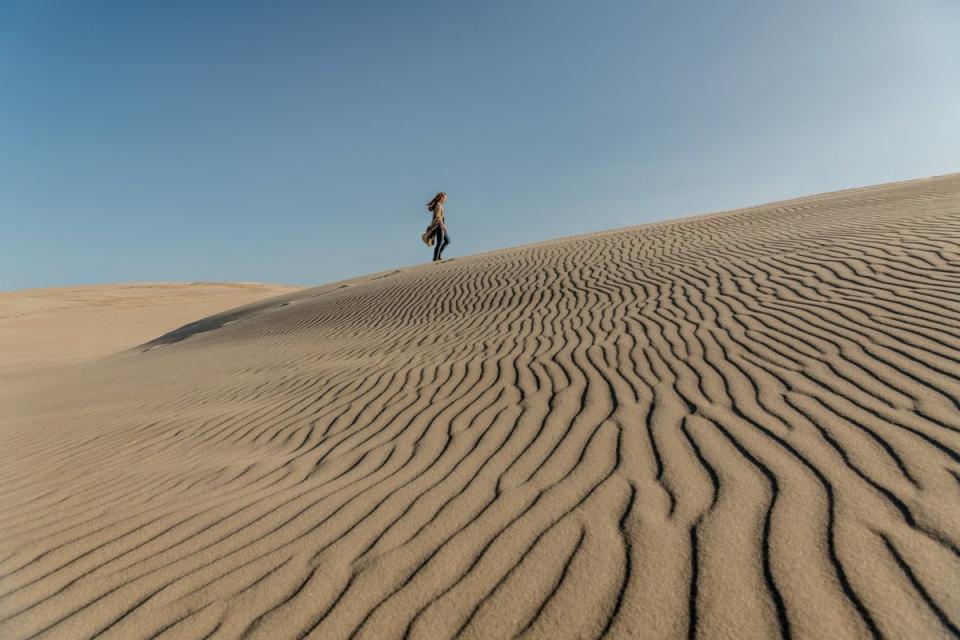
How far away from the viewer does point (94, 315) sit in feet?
84.0

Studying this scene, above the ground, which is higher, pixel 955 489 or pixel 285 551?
pixel 285 551

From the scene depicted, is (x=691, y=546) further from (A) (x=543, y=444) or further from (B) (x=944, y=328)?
(B) (x=944, y=328)

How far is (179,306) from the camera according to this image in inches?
1169

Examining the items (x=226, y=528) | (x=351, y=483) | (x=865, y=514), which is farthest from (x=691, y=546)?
(x=226, y=528)

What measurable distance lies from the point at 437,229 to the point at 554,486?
14937 mm

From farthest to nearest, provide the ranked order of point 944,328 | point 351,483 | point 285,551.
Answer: point 944,328, point 351,483, point 285,551

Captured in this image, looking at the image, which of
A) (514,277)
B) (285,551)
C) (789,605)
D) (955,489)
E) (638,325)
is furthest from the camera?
(514,277)

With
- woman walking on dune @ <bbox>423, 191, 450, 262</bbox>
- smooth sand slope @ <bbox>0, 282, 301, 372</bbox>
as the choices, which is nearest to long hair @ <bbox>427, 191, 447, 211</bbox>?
woman walking on dune @ <bbox>423, 191, 450, 262</bbox>

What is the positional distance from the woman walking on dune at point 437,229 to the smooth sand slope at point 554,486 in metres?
9.86

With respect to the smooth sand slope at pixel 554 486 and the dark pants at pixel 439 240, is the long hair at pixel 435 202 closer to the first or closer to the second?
the dark pants at pixel 439 240

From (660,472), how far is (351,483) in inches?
63.6

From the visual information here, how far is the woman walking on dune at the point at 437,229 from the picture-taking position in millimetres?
16552

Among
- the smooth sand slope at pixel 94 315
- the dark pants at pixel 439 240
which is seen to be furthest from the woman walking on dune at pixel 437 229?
the smooth sand slope at pixel 94 315

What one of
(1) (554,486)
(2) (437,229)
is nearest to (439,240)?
(2) (437,229)
